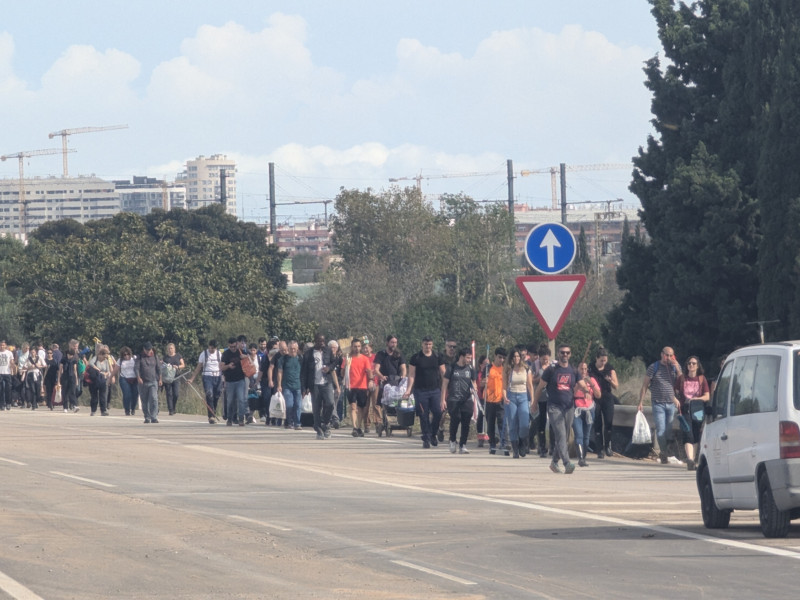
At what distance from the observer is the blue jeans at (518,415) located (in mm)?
20781

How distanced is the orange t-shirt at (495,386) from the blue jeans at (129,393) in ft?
40.4

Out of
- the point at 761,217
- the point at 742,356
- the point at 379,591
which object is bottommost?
the point at 379,591

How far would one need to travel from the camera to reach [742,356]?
12266 millimetres

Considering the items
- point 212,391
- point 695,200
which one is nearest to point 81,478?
point 212,391

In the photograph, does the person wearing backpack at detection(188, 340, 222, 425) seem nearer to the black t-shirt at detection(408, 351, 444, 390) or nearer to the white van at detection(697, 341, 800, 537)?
the black t-shirt at detection(408, 351, 444, 390)

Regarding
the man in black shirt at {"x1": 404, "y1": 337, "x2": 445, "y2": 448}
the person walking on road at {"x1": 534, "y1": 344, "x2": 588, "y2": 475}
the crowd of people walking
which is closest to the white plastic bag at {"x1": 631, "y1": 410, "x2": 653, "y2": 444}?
the crowd of people walking

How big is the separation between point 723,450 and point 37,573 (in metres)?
5.82

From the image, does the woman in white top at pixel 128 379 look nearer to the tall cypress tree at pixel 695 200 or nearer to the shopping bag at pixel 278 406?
the shopping bag at pixel 278 406

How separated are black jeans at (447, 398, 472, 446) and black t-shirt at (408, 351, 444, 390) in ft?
1.78

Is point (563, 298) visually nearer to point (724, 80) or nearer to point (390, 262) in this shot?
point (724, 80)

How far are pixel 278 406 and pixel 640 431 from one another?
8.77 metres

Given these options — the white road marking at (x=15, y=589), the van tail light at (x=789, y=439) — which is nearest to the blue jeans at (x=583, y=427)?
the van tail light at (x=789, y=439)

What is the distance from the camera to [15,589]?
30.2 feet

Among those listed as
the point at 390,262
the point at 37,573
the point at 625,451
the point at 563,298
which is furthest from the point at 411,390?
the point at 390,262
